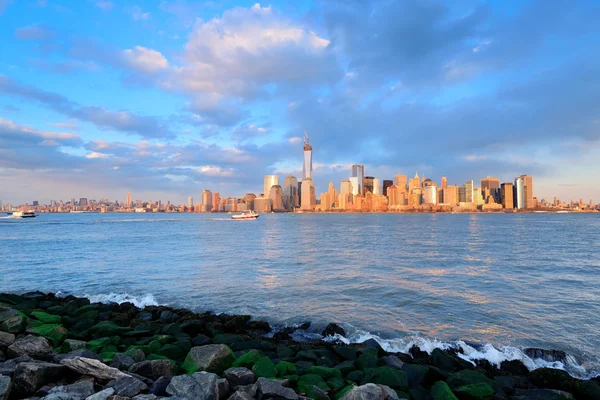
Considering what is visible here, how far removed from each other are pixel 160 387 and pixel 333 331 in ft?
23.0

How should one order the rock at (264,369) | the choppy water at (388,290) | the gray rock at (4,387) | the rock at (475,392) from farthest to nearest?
the choppy water at (388,290) < the rock at (264,369) < the rock at (475,392) < the gray rock at (4,387)

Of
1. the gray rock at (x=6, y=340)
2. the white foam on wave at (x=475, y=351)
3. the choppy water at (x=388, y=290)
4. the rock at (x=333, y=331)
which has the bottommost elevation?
the choppy water at (x=388, y=290)

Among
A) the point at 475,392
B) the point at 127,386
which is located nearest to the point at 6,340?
the point at 127,386

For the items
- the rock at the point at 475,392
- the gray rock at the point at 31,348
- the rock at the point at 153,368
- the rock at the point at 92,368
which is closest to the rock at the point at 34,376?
the rock at the point at 92,368

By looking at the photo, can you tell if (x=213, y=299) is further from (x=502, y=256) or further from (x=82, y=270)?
(x=502, y=256)

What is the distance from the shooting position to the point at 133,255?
36188 mm

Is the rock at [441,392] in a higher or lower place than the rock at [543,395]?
higher

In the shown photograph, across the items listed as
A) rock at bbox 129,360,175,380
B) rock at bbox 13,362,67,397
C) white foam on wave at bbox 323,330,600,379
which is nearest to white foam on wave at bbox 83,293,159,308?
white foam on wave at bbox 323,330,600,379

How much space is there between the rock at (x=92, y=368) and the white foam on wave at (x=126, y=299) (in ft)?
34.4

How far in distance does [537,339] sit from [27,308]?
18560 mm

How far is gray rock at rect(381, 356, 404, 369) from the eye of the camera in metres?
8.38

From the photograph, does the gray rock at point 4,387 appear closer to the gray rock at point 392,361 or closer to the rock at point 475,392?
the gray rock at point 392,361

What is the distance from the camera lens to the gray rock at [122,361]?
7.00 m

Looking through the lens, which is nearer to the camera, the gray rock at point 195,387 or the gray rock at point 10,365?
the gray rock at point 195,387
